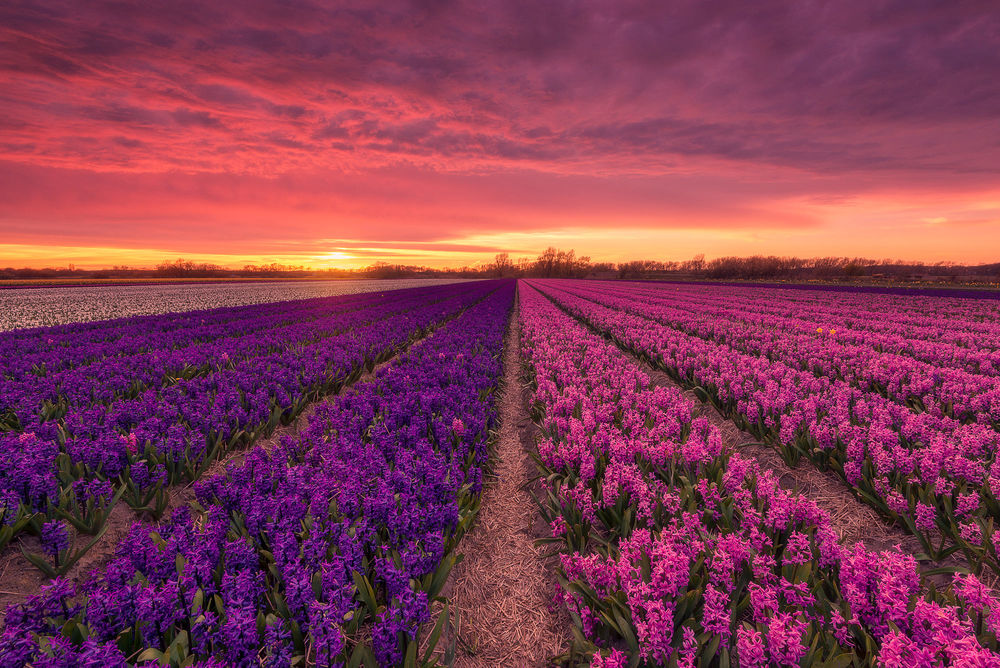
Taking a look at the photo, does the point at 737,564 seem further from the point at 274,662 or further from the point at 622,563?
the point at 274,662

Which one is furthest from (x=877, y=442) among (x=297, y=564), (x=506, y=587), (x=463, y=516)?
(x=297, y=564)

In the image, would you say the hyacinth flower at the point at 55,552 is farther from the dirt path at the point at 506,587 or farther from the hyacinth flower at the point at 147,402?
the dirt path at the point at 506,587

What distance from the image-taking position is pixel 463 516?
4445 mm

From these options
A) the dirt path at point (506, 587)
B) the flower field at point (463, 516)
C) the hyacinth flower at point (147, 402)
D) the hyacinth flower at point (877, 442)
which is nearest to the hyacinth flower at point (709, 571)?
the flower field at point (463, 516)

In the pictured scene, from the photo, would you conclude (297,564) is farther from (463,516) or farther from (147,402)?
(147,402)

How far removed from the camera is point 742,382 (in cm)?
786

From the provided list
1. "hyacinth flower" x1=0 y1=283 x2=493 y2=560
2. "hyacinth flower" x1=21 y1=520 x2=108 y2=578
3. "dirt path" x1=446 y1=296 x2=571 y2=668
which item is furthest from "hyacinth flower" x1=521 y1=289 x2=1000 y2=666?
"hyacinth flower" x1=0 y1=283 x2=493 y2=560

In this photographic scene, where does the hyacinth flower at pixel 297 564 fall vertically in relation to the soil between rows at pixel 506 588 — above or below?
above

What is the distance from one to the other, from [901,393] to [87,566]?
12.1 m

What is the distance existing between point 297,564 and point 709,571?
2981mm

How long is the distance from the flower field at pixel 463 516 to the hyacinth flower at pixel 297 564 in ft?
0.07

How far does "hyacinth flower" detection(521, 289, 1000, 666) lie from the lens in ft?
8.28

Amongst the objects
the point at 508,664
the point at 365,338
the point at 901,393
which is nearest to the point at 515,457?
the point at 508,664

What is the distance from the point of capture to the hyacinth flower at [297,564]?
2.46m
